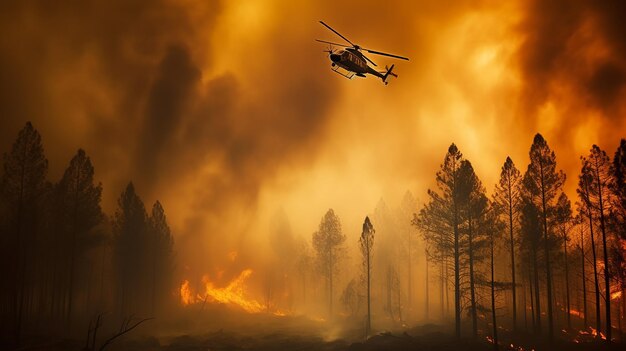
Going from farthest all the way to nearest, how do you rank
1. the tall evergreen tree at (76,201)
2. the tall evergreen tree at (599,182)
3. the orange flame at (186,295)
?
the orange flame at (186,295) → the tall evergreen tree at (76,201) → the tall evergreen tree at (599,182)

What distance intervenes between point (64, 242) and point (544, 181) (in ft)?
165

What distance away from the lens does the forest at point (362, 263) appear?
32.4 metres

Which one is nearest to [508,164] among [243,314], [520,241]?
[520,241]

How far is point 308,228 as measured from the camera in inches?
5236

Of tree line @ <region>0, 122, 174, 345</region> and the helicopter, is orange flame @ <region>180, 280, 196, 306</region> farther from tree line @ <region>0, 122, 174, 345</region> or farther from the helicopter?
the helicopter

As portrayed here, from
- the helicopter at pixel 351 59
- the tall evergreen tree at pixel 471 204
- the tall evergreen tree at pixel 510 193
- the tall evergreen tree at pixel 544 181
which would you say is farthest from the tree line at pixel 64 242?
the tall evergreen tree at pixel 544 181

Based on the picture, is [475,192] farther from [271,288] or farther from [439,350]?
[271,288]

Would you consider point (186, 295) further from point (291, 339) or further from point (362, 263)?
point (362, 263)

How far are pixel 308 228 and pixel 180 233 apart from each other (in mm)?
44297

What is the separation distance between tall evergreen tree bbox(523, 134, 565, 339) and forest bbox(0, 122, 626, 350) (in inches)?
3.7

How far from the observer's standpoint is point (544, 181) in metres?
33.6

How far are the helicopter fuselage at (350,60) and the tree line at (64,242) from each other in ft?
93.4

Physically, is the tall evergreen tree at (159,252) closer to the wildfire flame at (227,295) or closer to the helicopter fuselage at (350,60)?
the wildfire flame at (227,295)

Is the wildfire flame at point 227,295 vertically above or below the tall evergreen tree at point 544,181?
below
